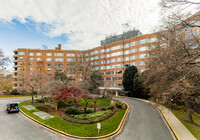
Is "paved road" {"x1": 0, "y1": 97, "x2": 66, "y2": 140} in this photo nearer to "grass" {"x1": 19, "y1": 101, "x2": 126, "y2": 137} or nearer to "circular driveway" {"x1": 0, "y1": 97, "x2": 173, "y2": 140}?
"circular driveway" {"x1": 0, "y1": 97, "x2": 173, "y2": 140}

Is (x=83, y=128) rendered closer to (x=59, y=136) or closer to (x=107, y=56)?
(x=59, y=136)

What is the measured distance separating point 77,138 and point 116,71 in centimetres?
3815

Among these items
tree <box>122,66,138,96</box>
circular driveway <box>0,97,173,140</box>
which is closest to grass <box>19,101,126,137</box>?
circular driveway <box>0,97,173,140</box>

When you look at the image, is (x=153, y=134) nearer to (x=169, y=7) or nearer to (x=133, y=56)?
(x=169, y=7)

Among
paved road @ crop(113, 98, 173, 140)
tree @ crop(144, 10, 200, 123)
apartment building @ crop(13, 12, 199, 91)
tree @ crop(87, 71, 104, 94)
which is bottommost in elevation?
paved road @ crop(113, 98, 173, 140)

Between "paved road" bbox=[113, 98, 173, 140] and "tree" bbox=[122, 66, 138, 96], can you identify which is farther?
"tree" bbox=[122, 66, 138, 96]

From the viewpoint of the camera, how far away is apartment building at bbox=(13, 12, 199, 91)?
41688mm

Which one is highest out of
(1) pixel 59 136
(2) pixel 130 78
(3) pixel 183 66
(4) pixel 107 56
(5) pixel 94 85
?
(4) pixel 107 56

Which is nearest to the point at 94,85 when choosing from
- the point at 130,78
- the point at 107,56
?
the point at 130,78

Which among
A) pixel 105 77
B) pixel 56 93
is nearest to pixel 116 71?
pixel 105 77

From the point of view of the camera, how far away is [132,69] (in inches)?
1521

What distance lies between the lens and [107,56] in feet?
168

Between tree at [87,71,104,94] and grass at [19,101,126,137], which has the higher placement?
tree at [87,71,104,94]

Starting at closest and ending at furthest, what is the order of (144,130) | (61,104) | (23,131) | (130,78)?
(23,131)
(144,130)
(61,104)
(130,78)
